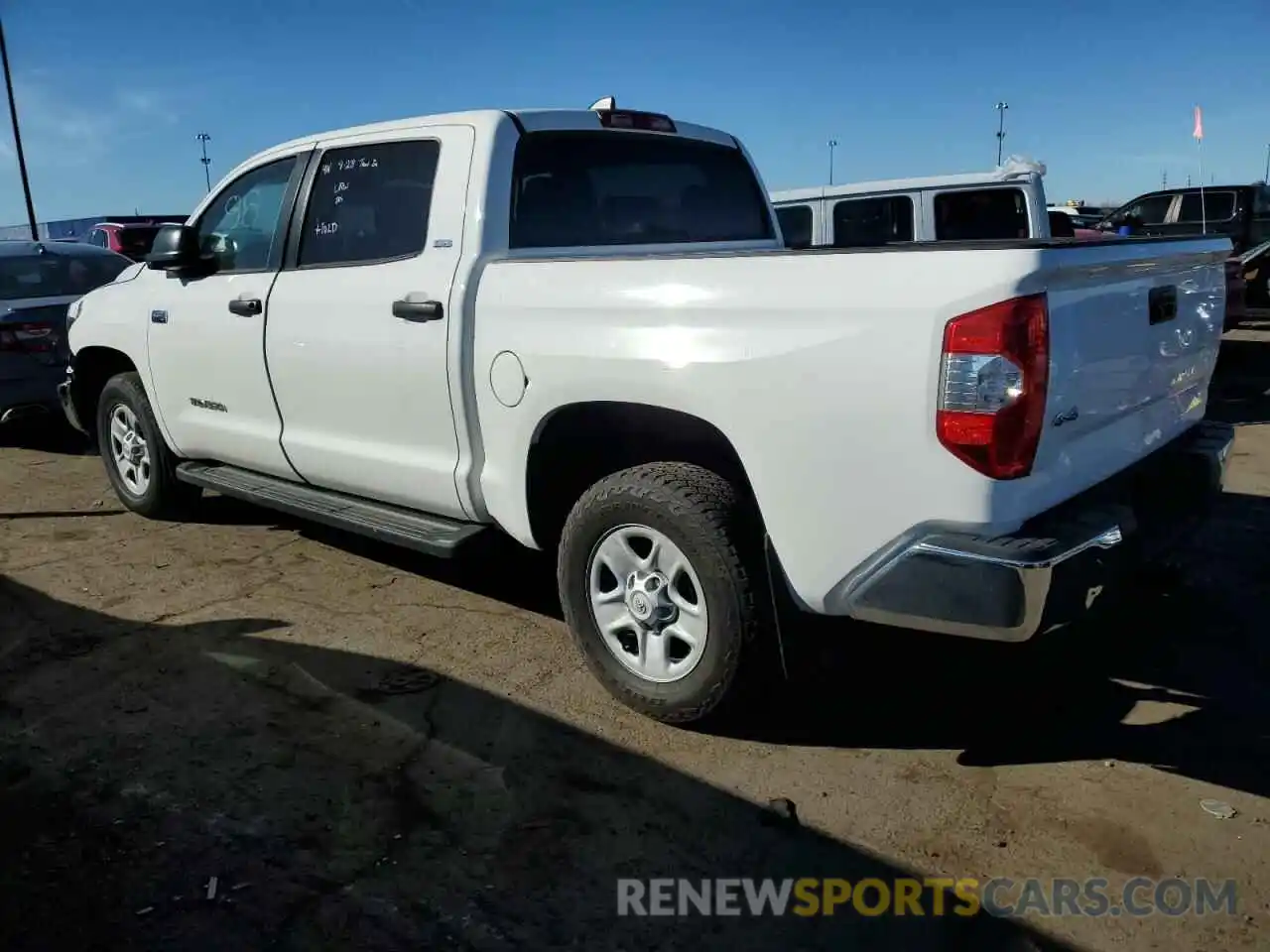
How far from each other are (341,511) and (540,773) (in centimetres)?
166

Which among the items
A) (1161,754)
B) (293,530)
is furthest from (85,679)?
(1161,754)

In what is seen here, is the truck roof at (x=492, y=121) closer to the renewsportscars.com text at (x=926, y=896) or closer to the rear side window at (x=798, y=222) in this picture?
the renewsportscars.com text at (x=926, y=896)

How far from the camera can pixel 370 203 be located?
4.20 metres

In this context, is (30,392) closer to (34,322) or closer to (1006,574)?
(34,322)

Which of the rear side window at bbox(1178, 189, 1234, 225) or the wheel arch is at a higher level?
the rear side window at bbox(1178, 189, 1234, 225)

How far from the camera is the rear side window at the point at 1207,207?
14414mm

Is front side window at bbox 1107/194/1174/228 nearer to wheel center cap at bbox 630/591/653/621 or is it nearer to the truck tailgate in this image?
the truck tailgate

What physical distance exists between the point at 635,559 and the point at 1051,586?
1.30 metres

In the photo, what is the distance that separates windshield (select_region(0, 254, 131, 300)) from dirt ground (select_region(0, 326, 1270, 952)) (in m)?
4.12

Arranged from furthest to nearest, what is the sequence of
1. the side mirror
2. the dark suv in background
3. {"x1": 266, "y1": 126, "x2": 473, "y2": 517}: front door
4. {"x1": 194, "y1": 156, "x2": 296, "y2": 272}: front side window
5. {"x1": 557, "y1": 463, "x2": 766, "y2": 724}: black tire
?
1. the dark suv in background
2. the side mirror
3. {"x1": 194, "y1": 156, "x2": 296, "y2": 272}: front side window
4. {"x1": 266, "y1": 126, "x2": 473, "y2": 517}: front door
5. {"x1": 557, "y1": 463, "x2": 766, "y2": 724}: black tire

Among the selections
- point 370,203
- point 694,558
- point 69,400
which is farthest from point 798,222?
point 694,558

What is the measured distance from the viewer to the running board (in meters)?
3.83

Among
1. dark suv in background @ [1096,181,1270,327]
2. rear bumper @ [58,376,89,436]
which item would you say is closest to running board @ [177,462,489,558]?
rear bumper @ [58,376,89,436]

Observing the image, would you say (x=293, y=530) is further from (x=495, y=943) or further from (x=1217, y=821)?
(x=1217, y=821)
